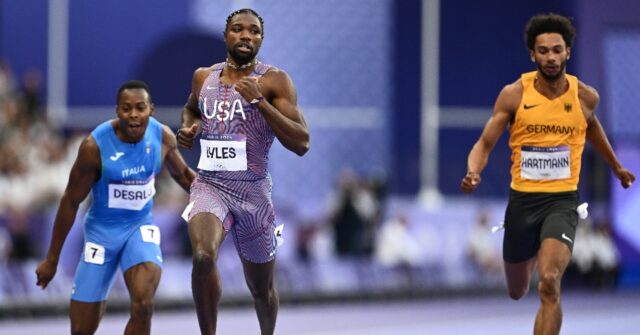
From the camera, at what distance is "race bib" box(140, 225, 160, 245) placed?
31.2 feet

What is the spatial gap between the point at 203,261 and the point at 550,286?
95.0 inches

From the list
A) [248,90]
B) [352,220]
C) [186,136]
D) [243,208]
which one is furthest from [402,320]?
[248,90]

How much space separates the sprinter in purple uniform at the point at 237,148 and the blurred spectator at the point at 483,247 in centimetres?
1294

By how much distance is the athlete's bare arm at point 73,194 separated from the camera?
9.34 meters

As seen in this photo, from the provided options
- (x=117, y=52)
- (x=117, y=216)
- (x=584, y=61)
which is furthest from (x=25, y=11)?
(x=117, y=216)

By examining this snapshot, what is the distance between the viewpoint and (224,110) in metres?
8.77

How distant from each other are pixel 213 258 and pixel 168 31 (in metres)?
16.6

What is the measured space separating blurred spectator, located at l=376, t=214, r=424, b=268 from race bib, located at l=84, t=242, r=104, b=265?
11.5m

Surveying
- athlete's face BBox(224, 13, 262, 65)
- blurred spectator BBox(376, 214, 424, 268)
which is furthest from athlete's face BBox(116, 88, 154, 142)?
blurred spectator BBox(376, 214, 424, 268)

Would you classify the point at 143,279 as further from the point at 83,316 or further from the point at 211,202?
the point at 211,202

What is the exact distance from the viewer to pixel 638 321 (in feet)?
55.6

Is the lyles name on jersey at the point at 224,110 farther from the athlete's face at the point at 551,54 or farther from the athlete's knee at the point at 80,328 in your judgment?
the athlete's face at the point at 551,54

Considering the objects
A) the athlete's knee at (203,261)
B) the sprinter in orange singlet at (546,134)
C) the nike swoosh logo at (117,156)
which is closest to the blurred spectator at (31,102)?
the nike swoosh logo at (117,156)

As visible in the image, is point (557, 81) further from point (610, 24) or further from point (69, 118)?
point (610, 24)
